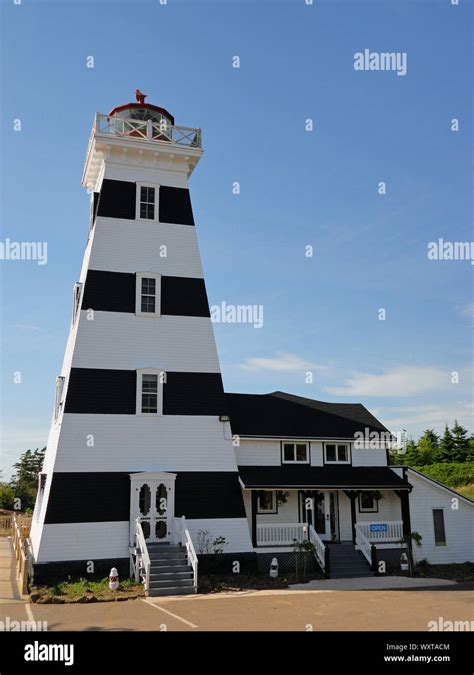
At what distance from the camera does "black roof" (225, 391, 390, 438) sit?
2438 centimetres

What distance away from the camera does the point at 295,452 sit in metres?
24.6

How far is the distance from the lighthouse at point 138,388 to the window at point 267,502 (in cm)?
208

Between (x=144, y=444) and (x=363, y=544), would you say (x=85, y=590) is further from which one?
(x=363, y=544)

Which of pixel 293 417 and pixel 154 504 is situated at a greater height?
pixel 293 417

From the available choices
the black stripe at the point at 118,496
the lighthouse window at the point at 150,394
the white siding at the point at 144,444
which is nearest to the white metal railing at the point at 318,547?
the black stripe at the point at 118,496

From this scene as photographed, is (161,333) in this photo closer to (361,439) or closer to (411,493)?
(361,439)

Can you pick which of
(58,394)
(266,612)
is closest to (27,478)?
(58,394)

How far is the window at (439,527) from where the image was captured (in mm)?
24781

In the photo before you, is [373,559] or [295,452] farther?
[295,452]

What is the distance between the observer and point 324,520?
24.1 m

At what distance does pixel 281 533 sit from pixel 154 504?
514 centimetres

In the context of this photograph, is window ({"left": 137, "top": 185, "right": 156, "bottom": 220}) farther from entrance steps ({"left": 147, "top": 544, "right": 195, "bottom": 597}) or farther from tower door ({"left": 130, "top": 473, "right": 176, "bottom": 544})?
entrance steps ({"left": 147, "top": 544, "right": 195, "bottom": 597})
